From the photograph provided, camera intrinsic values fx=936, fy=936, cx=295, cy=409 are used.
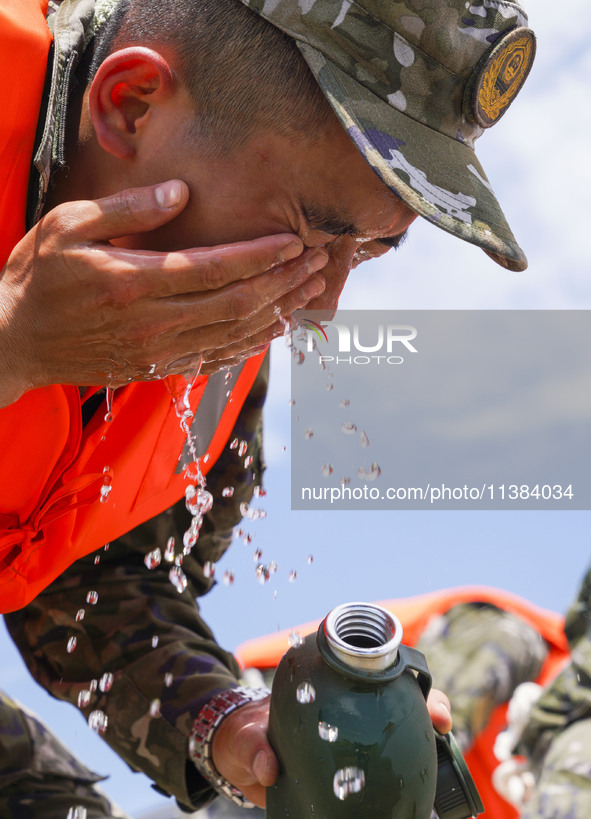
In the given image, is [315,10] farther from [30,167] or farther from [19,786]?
[19,786]

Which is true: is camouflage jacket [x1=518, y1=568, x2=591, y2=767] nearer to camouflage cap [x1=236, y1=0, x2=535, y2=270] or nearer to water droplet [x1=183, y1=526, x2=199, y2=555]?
water droplet [x1=183, y1=526, x2=199, y2=555]

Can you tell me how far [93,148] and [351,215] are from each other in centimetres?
67

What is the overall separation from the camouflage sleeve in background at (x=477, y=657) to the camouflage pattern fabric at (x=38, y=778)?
1693 mm

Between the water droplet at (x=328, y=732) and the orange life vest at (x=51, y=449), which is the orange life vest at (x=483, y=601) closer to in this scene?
the orange life vest at (x=51, y=449)

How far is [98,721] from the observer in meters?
3.15

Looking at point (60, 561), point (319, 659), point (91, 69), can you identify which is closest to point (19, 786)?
point (60, 561)

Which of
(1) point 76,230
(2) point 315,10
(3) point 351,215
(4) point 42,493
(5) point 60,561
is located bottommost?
(5) point 60,561

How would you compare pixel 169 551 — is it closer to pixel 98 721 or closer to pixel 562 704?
pixel 98 721

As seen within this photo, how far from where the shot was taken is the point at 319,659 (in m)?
2.27

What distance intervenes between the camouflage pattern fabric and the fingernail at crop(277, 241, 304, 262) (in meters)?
2.02

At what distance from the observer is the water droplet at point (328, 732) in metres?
2.19

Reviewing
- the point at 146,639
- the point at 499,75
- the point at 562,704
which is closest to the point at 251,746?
the point at 146,639

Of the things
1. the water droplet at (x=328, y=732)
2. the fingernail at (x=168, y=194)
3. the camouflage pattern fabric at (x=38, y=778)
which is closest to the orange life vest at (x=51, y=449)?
the fingernail at (x=168, y=194)

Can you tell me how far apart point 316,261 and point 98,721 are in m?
1.83
